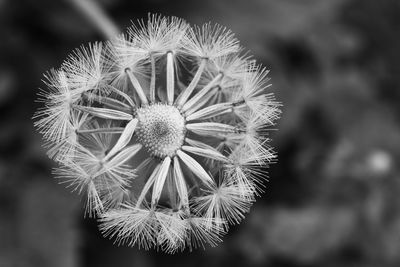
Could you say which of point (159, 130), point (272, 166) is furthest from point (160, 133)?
point (272, 166)

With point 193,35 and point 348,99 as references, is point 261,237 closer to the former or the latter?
point 348,99

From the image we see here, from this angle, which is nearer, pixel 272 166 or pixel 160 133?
pixel 160 133

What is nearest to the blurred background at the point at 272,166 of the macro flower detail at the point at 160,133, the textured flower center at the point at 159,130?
the macro flower detail at the point at 160,133

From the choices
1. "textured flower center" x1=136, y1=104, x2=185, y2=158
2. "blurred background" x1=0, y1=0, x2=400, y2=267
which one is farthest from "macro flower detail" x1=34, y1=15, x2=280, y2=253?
"blurred background" x1=0, y1=0, x2=400, y2=267

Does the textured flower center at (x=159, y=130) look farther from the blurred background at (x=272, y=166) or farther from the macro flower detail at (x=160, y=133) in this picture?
the blurred background at (x=272, y=166)

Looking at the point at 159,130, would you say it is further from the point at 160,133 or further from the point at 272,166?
the point at 272,166

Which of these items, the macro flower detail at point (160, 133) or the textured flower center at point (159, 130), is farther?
the textured flower center at point (159, 130)
